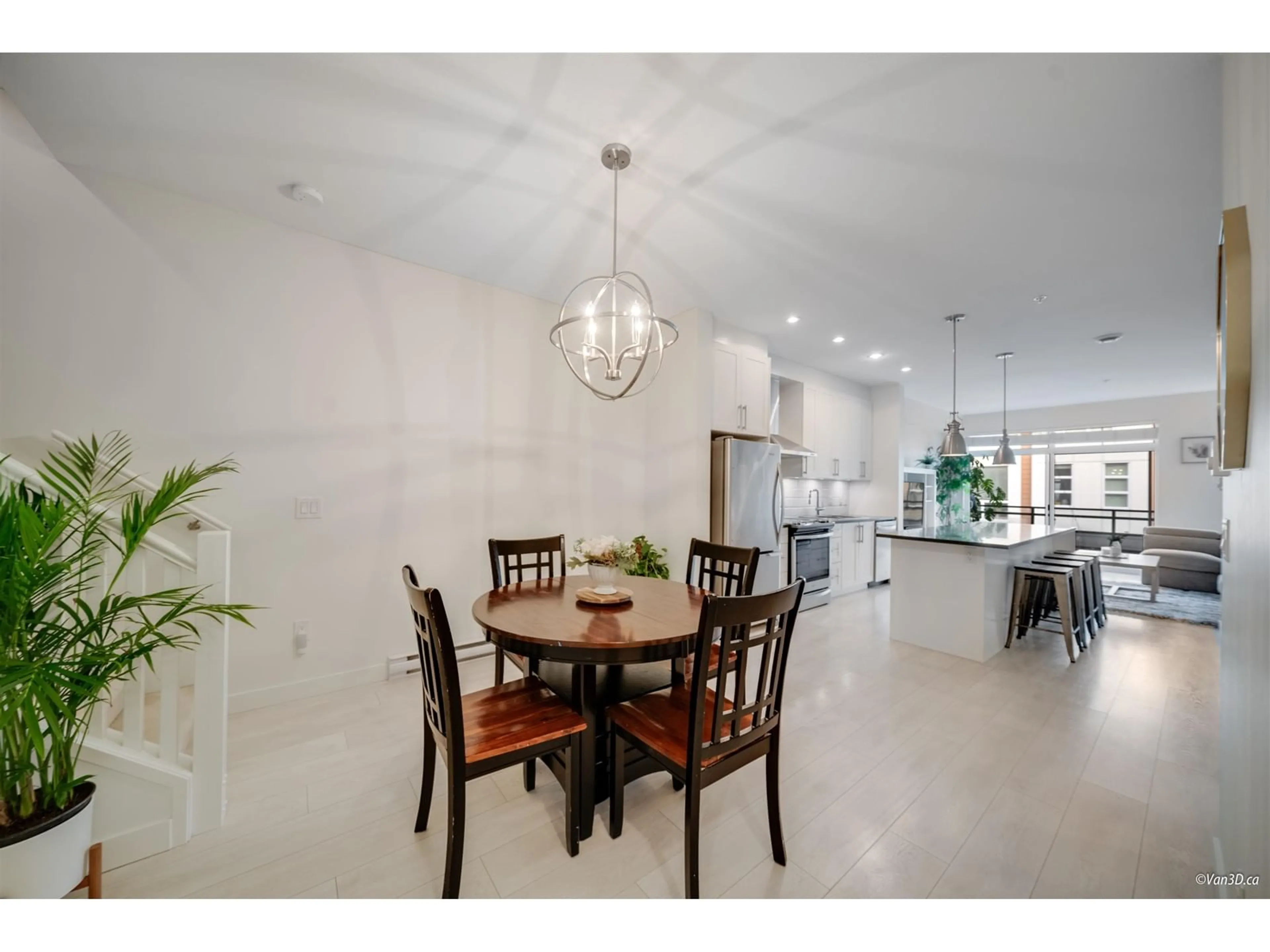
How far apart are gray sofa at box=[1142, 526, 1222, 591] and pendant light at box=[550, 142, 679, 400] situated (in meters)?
6.56

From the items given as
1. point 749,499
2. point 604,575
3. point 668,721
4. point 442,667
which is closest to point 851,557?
point 749,499

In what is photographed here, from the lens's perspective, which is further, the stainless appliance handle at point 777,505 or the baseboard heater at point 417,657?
the stainless appliance handle at point 777,505

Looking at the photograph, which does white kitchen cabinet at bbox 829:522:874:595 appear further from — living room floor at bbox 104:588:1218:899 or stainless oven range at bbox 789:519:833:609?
living room floor at bbox 104:588:1218:899

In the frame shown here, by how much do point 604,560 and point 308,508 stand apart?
1.90 m

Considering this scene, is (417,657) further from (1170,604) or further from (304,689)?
(1170,604)

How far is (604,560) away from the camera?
195cm

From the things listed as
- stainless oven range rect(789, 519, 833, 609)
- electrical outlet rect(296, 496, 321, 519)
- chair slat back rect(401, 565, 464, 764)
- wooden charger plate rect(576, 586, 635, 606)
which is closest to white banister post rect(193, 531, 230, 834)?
chair slat back rect(401, 565, 464, 764)

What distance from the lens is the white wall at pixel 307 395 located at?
83.3 inches

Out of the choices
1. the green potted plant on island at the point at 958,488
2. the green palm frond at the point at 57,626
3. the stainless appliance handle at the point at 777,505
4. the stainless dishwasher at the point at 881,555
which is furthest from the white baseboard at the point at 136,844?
the stainless dishwasher at the point at 881,555

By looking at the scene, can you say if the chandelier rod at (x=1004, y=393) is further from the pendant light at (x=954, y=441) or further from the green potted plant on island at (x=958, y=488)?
the pendant light at (x=954, y=441)

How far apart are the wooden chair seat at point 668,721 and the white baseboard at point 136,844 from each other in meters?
1.53

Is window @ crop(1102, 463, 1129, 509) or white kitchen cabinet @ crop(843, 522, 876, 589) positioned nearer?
white kitchen cabinet @ crop(843, 522, 876, 589)

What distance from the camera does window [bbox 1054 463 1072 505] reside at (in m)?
8.52
